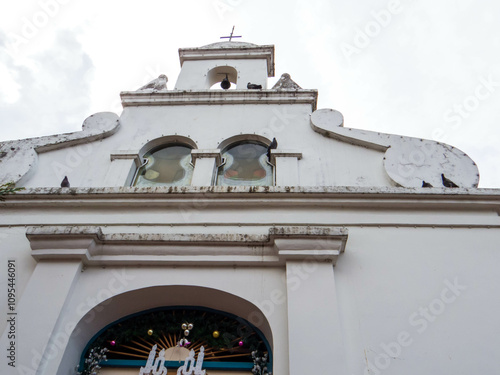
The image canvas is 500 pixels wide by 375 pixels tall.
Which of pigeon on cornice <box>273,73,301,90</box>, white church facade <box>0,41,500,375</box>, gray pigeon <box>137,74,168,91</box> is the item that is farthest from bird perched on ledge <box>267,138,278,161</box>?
gray pigeon <box>137,74,168,91</box>

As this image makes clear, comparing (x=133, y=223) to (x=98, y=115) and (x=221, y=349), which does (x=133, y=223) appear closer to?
(x=221, y=349)

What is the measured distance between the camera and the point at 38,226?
559 centimetres

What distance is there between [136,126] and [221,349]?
421 centimetres

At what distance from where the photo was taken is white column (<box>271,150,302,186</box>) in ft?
20.3

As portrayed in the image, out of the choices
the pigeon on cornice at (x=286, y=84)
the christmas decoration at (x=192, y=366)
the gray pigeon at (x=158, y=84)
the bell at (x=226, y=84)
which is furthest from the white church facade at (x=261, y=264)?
the bell at (x=226, y=84)

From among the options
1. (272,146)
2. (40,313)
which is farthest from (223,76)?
(40,313)

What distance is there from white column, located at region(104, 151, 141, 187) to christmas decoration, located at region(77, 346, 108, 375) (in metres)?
2.37

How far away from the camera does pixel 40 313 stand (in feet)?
15.0

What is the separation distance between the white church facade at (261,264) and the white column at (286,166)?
0.11ft

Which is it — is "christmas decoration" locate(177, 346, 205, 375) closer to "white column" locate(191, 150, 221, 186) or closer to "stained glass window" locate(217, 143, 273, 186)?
"white column" locate(191, 150, 221, 186)

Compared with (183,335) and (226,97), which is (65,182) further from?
(226,97)

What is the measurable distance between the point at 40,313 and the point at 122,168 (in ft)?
8.48

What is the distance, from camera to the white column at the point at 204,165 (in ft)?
20.8

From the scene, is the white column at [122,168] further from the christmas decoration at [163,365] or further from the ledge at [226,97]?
the christmas decoration at [163,365]
